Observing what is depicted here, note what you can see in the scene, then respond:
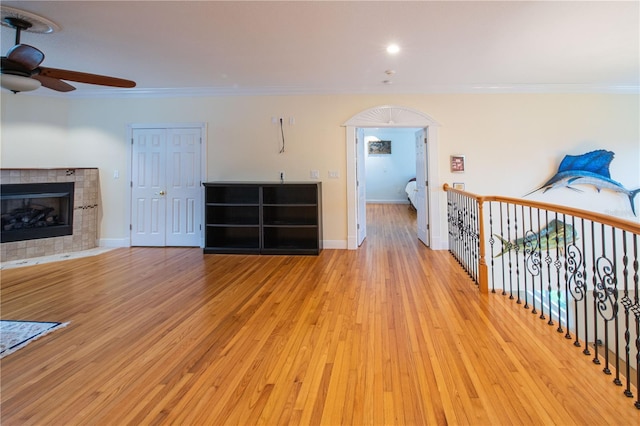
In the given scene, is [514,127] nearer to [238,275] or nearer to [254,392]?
[238,275]

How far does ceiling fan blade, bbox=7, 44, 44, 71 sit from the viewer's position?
7.47 ft

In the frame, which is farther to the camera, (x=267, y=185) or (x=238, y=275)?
(x=267, y=185)

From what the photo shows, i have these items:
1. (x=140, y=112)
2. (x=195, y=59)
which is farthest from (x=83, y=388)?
(x=140, y=112)

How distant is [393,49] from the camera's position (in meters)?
3.41

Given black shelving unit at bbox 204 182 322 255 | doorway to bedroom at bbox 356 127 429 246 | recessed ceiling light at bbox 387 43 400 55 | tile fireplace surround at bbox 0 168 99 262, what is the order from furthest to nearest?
1. doorway to bedroom at bbox 356 127 429 246
2. black shelving unit at bbox 204 182 322 255
3. tile fireplace surround at bbox 0 168 99 262
4. recessed ceiling light at bbox 387 43 400 55

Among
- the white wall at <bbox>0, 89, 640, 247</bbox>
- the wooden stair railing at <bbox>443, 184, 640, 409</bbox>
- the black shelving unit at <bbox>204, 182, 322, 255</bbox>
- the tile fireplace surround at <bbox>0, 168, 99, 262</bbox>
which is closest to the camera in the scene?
the wooden stair railing at <bbox>443, 184, 640, 409</bbox>

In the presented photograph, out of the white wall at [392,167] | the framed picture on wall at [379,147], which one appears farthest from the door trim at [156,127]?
the framed picture on wall at [379,147]

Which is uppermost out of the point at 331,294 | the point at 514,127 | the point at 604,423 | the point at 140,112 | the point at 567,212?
the point at 140,112

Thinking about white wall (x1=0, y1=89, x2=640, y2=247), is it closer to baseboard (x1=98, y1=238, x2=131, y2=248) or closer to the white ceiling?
baseboard (x1=98, y1=238, x2=131, y2=248)

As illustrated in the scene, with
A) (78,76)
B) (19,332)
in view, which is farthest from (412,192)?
(19,332)

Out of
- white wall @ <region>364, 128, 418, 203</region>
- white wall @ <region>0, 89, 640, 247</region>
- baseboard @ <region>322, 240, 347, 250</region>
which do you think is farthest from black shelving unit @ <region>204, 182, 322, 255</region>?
white wall @ <region>364, 128, 418, 203</region>

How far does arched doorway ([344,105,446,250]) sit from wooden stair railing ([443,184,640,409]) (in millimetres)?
219

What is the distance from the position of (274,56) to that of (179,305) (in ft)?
9.59

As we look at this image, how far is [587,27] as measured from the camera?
2959 mm
